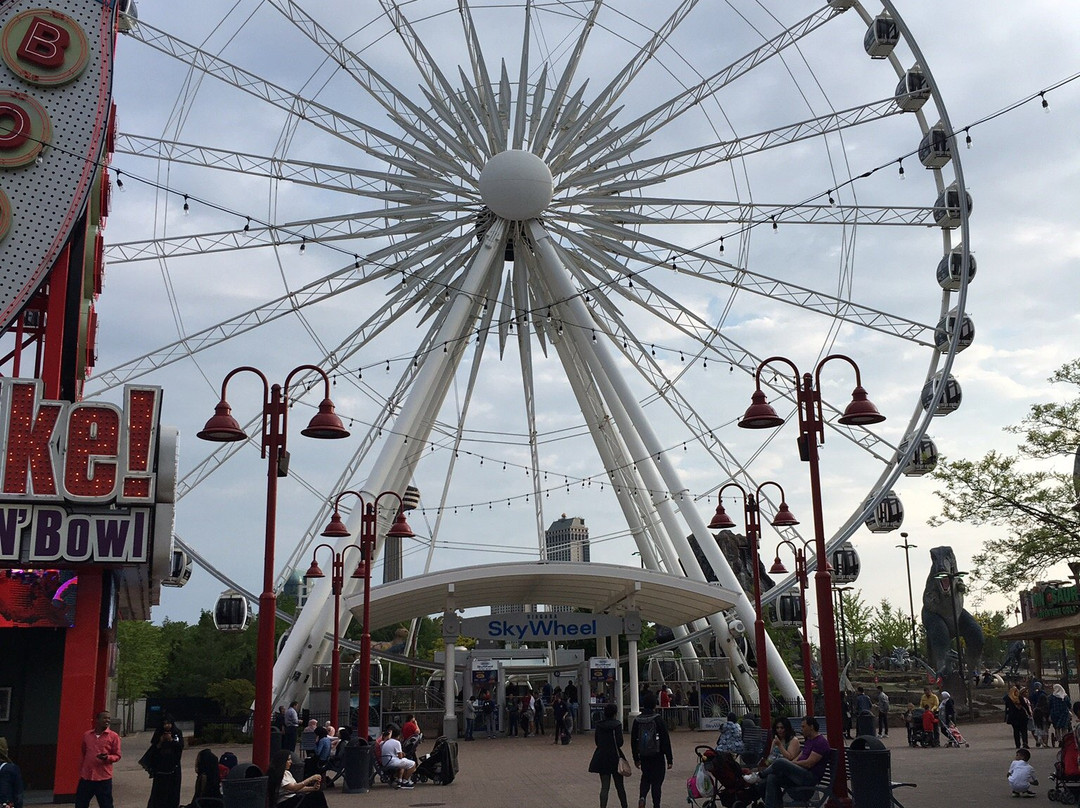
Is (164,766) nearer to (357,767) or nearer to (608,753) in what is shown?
(608,753)

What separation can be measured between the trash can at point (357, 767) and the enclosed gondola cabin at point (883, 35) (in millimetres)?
21447

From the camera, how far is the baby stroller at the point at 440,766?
19938 millimetres

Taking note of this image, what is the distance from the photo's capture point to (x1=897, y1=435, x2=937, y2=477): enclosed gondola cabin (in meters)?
28.2

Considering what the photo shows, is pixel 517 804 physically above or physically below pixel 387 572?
below

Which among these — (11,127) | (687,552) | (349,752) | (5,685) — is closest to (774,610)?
(687,552)

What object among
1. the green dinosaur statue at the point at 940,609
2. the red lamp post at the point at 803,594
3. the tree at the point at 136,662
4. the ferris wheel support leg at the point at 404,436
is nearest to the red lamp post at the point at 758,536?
the red lamp post at the point at 803,594

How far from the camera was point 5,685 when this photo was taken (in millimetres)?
20062

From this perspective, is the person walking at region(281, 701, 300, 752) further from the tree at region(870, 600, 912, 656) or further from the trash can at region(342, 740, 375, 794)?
the tree at region(870, 600, 912, 656)

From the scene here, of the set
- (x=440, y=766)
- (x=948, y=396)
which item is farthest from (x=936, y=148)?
(x=440, y=766)

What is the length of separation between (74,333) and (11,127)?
4.25m

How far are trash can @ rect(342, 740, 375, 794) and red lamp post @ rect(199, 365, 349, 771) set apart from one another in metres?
4.90

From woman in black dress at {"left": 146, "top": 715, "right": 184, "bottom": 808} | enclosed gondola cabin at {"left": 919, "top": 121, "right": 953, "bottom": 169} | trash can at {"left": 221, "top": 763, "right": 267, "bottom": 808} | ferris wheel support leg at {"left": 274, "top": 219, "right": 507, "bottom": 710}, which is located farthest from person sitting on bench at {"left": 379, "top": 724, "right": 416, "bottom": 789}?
enclosed gondola cabin at {"left": 919, "top": 121, "right": 953, "bottom": 169}

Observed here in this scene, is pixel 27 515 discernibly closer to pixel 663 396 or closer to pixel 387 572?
pixel 663 396

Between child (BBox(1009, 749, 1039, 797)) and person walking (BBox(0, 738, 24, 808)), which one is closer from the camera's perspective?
person walking (BBox(0, 738, 24, 808))
